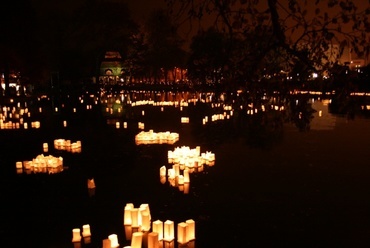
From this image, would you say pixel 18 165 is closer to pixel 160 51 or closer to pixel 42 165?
pixel 42 165

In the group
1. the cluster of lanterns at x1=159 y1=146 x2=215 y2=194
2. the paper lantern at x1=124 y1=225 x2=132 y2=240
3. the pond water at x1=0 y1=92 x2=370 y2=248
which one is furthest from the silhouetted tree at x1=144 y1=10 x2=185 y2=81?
the paper lantern at x1=124 y1=225 x2=132 y2=240

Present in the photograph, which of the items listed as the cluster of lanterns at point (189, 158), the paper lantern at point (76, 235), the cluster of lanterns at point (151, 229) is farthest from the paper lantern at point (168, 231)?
the cluster of lanterns at point (189, 158)

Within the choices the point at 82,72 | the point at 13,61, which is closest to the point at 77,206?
the point at 13,61

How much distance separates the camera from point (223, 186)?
8789 millimetres

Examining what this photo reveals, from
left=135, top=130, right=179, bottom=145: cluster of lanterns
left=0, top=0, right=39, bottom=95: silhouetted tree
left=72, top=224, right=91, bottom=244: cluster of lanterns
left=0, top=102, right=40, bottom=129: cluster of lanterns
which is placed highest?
left=0, top=0, right=39, bottom=95: silhouetted tree

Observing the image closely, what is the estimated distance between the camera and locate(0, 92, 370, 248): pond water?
20.6ft

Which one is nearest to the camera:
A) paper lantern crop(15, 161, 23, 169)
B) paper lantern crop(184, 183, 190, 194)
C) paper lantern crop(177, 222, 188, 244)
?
paper lantern crop(177, 222, 188, 244)

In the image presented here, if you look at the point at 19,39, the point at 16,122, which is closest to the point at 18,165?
the point at 16,122

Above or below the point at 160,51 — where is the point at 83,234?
below

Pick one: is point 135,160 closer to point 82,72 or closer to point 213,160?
point 213,160

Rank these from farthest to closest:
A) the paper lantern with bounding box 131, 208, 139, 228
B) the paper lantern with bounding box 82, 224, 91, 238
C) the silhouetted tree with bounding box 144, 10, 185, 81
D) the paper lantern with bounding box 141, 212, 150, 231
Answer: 1. the silhouetted tree with bounding box 144, 10, 185, 81
2. the paper lantern with bounding box 131, 208, 139, 228
3. the paper lantern with bounding box 141, 212, 150, 231
4. the paper lantern with bounding box 82, 224, 91, 238

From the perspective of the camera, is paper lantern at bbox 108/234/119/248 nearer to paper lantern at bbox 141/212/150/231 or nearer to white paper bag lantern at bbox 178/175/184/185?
paper lantern at bbox 141/212/150/231

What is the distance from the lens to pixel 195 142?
14.0m

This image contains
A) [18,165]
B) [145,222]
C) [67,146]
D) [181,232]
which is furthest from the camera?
[67,146]
